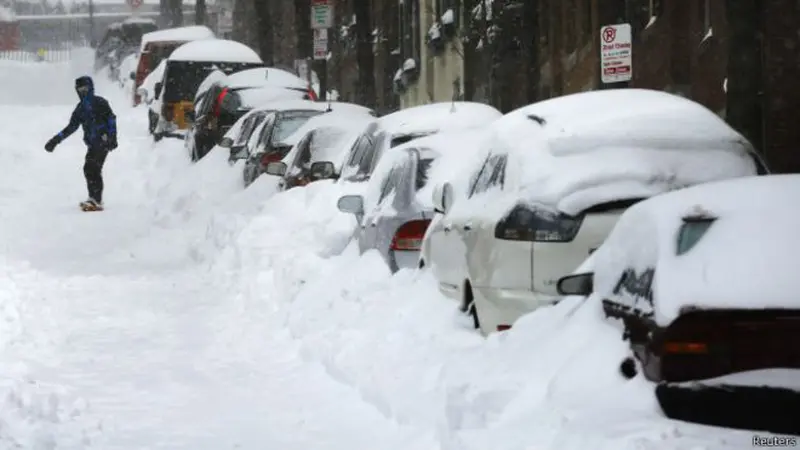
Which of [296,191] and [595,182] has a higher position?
[595,182]

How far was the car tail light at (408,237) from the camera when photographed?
40.2 feet

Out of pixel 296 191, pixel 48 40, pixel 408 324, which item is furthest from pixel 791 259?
pixel 48 40

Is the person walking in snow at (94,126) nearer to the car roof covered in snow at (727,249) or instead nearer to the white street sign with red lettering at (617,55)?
the white street sign with red lettering at (617,55)

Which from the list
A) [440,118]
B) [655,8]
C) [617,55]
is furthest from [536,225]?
[655,8]

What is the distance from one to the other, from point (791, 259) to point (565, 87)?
20.2 metres

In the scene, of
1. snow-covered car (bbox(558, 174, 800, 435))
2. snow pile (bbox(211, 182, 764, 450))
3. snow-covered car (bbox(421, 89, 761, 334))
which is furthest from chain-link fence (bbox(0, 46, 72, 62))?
snow-covered car (bbox(558, 174, 800, 435))

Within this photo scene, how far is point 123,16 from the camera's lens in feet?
398

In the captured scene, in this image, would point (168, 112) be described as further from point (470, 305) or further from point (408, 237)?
point (470, 305)

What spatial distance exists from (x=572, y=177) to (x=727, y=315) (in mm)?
2750

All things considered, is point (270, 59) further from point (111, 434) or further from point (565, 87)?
point (111, 434)

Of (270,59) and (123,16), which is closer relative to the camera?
(270,59)

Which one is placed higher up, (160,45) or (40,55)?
(160,45)

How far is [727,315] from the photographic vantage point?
19.4 feet

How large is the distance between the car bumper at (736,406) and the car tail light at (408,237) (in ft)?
20.6
